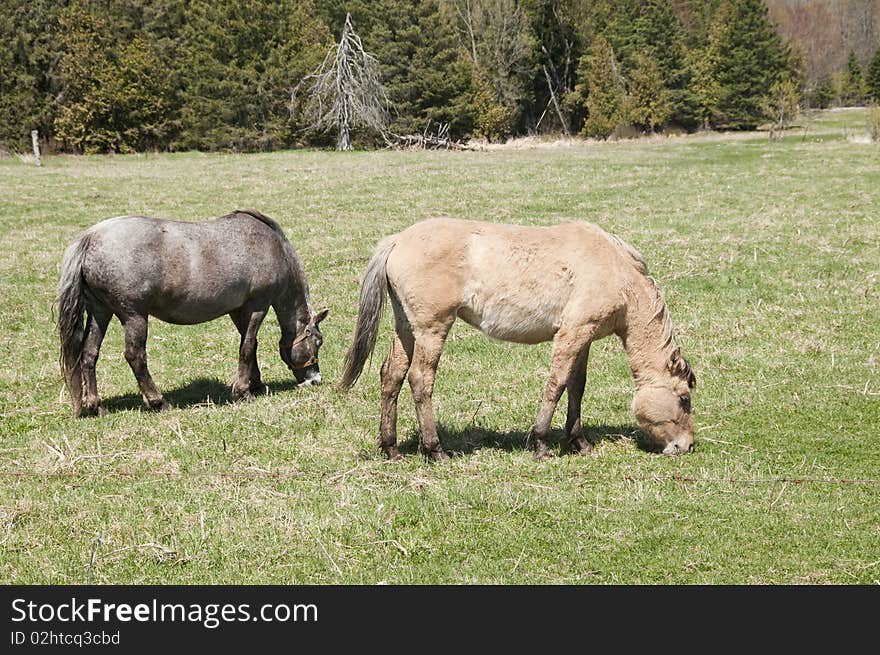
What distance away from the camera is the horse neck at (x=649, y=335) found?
26.5ft

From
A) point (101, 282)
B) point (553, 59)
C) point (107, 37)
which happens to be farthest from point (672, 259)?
point (553, 59)

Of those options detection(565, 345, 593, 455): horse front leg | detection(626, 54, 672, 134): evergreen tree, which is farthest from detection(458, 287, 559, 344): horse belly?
detection(626, 54, 672, 134): evergreen tree

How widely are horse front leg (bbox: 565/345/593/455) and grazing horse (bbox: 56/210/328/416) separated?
3743mm

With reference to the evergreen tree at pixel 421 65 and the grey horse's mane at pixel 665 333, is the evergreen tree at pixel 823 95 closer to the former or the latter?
the evergreen tree at pixel 421 65

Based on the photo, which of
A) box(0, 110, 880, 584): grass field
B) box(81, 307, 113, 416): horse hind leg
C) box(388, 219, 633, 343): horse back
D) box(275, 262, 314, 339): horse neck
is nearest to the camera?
box(0, 110, 880, 584): grass field

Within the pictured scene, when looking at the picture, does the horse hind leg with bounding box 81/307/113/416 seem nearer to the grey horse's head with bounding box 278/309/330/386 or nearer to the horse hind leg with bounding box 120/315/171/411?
the horse hind leg with bounding box 120/315/171/411

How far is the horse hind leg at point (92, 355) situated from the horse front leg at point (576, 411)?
16.8 ft

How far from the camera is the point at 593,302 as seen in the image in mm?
7816

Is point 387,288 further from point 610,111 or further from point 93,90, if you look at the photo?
point 610,111

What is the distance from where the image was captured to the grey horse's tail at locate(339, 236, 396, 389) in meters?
7.83

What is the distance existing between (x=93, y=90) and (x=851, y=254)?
45.7m

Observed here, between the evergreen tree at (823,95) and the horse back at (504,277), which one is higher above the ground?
the evergreen tree at (823,95)

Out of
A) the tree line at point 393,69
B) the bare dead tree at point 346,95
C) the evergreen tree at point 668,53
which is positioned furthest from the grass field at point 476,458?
the evergreen tree at point 668,53

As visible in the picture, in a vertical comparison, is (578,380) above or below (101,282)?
below
